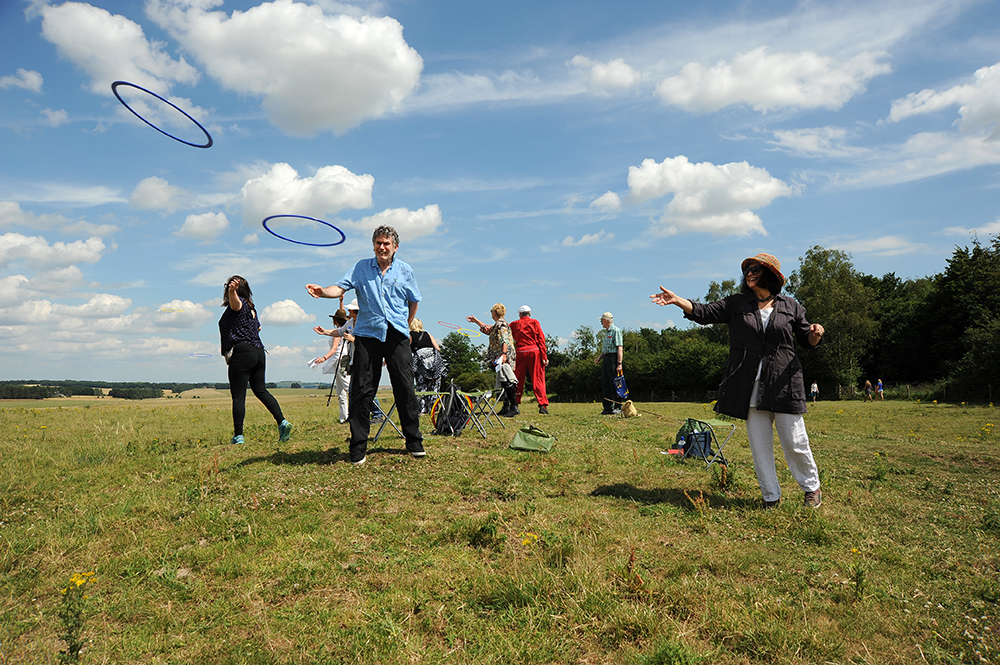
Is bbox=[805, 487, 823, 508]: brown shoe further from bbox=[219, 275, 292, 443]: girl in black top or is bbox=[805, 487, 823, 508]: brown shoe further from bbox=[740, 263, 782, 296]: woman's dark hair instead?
bbox=[219, 275, 292, 443]: girl in black top

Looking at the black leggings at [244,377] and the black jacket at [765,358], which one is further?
the black leggings at [244,377]

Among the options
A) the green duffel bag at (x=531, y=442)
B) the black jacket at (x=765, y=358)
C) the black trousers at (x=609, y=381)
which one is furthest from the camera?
the black trousers at (x=609, y=381)

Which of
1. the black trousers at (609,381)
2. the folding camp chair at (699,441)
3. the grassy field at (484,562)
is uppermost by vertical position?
the black trousers at (609,381)

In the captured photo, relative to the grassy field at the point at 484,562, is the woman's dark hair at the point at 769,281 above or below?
above

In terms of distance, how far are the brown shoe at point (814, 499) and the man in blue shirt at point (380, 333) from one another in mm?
4084

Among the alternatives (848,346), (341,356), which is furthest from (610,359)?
(848,346)

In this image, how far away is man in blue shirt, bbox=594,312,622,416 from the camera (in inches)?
559

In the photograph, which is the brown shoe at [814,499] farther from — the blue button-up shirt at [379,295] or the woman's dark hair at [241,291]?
the woman's dark hair at [241,291]

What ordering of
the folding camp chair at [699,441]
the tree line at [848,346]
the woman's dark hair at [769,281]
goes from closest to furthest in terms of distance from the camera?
the woman's dark hair at [769,281] → the folding camp chair at [699,441] → the tree line at [848,346]

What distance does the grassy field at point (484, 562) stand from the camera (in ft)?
10.0

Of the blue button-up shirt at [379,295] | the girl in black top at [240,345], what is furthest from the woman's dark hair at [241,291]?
the blue button-up shirt at [379,295]

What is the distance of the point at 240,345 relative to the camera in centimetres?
818

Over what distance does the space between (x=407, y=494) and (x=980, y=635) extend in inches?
166

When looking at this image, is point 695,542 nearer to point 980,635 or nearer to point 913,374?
point 980,635
